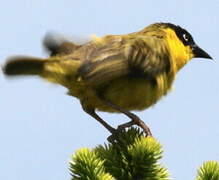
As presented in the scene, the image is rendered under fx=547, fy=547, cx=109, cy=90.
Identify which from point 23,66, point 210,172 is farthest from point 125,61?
point 210,172

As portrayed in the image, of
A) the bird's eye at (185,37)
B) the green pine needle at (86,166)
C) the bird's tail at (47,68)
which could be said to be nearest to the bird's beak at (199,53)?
the bird's eye at (185,37)

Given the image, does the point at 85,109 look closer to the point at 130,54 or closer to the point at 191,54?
the point at 130,54

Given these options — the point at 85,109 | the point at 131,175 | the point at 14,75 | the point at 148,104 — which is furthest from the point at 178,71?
the point at 131,175

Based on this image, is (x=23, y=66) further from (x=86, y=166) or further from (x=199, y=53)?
(x=199, y=53)

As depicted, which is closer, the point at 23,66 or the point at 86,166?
the point at 86,166

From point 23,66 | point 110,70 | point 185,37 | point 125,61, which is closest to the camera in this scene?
point 23,66

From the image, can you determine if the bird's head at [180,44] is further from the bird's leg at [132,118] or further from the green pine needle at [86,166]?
the green pine needle at [86,166]
